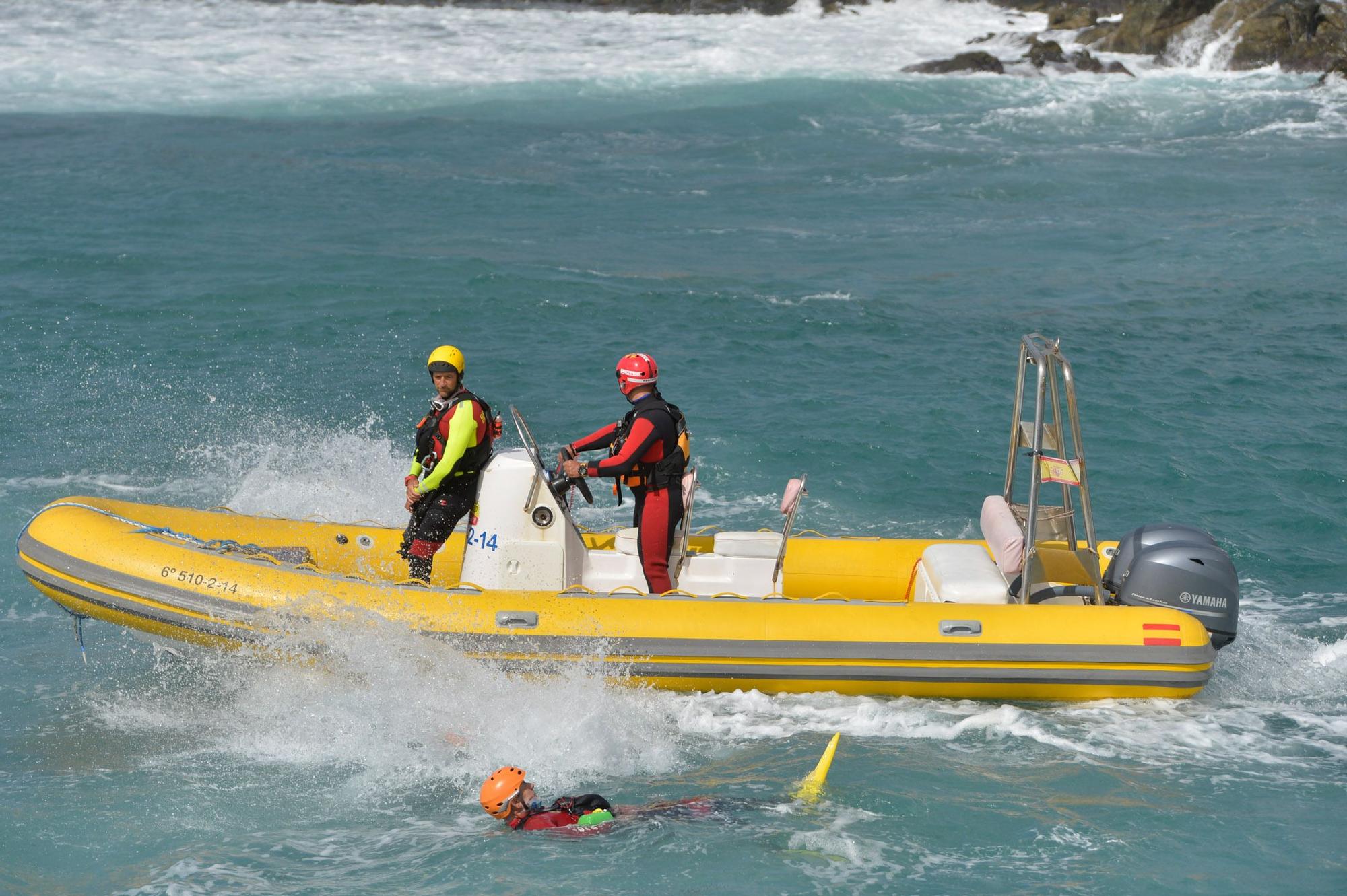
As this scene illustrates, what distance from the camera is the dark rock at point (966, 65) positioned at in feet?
106

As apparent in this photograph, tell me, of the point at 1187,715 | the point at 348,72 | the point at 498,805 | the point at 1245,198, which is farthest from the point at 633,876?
the point at 348,72

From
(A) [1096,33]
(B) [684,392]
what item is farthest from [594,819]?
(A) [1096,33]

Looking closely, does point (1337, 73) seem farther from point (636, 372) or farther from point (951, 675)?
point (636, 372)

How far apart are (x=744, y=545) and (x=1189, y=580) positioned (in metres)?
2.51

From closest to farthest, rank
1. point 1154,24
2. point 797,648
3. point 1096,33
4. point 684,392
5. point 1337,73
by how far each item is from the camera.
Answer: point 797,648, point 684,392, point 1337,73, point 1154,24, point 1096,33

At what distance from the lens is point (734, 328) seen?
15.2 metres

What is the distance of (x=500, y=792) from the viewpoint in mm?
6090

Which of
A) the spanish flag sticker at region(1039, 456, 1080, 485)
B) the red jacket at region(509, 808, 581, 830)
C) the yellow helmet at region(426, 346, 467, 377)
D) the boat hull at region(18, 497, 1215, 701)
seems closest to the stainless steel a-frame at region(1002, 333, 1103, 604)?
the spanish flag sticker at region(1039, 456, 1080, 485)

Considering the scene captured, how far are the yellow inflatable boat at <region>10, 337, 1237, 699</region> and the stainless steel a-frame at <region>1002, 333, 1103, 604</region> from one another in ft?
0.05

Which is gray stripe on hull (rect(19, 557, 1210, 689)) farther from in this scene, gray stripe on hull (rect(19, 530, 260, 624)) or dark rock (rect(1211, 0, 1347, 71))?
dark rock (rect(1211, 0, 1347, 71))

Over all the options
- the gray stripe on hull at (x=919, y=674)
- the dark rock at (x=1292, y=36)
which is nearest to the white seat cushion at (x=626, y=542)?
the gray stripe on hull at (x=919, y=674)

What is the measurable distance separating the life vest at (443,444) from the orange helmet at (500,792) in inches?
83.2

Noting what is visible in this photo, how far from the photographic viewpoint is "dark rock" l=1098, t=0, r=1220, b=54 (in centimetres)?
3275

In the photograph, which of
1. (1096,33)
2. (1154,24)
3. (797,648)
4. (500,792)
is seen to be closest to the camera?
(500,792)
